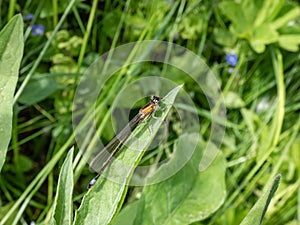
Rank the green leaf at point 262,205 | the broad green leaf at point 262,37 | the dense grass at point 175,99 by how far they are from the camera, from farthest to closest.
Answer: the broad green leaf at point 262,37 < the dense grass at point 175,99 < the green leaf at point 262,205

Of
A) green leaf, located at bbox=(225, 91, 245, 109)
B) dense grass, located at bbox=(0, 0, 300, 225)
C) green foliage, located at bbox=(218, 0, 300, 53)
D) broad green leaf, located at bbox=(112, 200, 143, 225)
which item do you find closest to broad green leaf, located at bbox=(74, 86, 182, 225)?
broad green leaf, located at bbox=(112, 200, 143, 225)

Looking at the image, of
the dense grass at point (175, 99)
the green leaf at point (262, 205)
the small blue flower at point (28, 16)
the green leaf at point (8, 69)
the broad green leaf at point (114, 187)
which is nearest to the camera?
the green leaf at point (262, 205)

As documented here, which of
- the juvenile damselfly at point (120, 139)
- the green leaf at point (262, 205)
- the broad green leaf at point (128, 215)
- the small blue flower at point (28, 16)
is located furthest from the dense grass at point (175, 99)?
the green leaf at point (262, 205)

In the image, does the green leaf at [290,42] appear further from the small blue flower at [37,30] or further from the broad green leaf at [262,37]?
the small blue flower at [37,30]

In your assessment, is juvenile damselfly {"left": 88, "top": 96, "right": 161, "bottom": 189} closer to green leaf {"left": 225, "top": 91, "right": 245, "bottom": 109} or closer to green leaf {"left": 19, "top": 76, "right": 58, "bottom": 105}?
green leaf {"left": 19, "top": 76, "right": 58, "bottom": 105}

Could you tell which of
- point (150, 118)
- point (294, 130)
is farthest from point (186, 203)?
point (294, 130)

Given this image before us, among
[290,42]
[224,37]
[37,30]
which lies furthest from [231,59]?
[37,30]

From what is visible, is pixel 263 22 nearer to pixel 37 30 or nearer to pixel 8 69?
pixel 37 30
